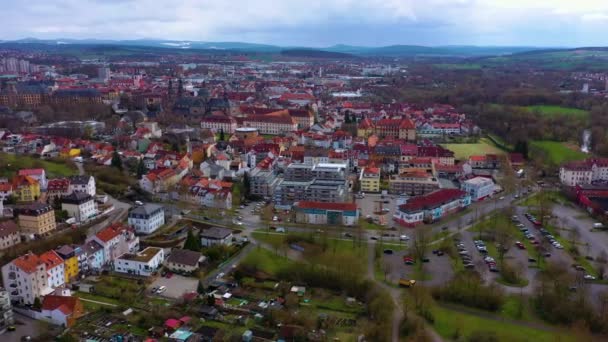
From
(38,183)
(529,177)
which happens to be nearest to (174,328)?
(38,183)

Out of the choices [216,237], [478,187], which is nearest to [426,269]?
[216,237]

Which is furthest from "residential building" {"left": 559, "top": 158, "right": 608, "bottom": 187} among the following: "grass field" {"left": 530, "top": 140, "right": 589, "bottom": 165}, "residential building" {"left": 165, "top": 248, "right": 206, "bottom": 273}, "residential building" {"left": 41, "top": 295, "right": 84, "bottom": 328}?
"residential building" {"left": 41, "top": 295, "right": 84, "bottom": 328}

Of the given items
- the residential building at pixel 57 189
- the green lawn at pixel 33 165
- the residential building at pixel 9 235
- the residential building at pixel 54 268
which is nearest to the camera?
the residential building at pixel 54 268

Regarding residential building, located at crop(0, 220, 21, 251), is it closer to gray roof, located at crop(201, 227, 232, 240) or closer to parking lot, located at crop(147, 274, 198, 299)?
parking lot, located at crop(147, 274, 198, 299)

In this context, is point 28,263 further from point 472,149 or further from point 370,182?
point 472,149

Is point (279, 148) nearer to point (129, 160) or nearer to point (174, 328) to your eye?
point (129, 160)

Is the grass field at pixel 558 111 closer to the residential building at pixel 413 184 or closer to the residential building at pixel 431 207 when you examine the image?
the residential building at pixel 413 184

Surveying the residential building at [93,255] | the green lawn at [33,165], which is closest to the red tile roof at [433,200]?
the residential building at [93,255]
